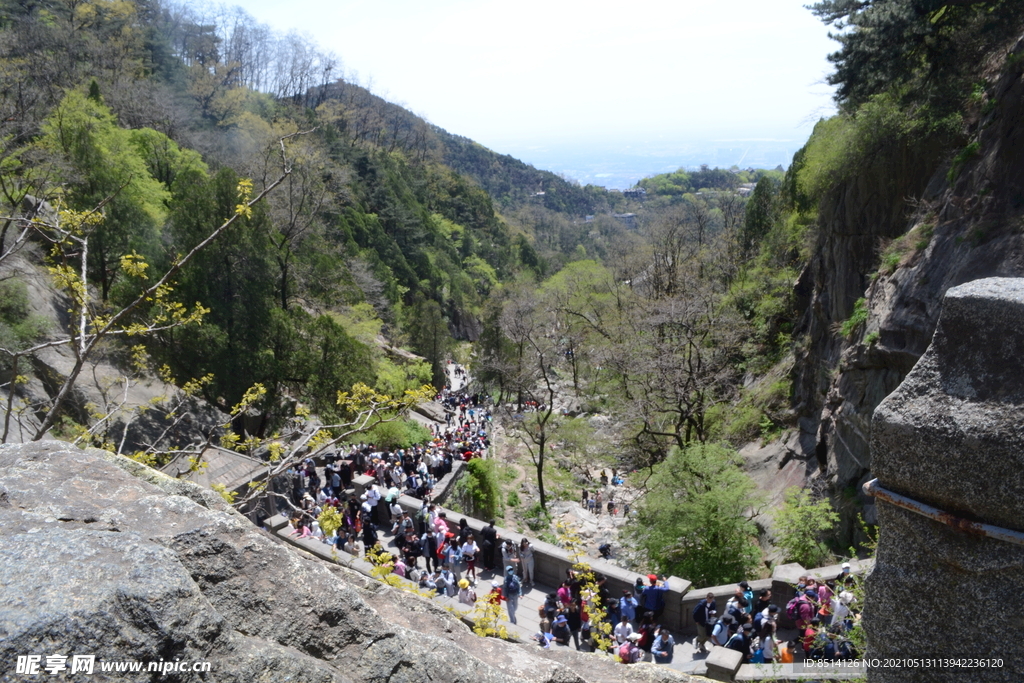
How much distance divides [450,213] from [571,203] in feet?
286

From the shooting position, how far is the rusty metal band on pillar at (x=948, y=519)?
3002mm

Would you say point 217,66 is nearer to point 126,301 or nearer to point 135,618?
point 126,301

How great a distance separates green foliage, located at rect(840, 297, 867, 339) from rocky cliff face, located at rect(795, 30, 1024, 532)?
249mm

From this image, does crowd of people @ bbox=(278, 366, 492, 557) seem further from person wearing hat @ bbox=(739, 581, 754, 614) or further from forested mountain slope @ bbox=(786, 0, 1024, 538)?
forested mountain slope @ bbox=(786, 0, 1024, 538)

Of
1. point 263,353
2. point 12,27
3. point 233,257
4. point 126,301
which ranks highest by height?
point 12,27

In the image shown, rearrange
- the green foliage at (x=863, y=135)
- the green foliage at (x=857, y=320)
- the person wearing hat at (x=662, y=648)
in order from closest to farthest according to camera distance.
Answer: the person wearing hat at (x=662, y=648) → the green foliage at (x=857, y=320) → the green foliage at (x=863, y=135)

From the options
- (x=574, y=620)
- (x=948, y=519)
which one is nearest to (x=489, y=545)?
(x=574, y=620)

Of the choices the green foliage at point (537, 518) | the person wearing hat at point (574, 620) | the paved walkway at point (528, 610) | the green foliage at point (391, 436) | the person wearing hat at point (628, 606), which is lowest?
the green foliage at point (537, 518)

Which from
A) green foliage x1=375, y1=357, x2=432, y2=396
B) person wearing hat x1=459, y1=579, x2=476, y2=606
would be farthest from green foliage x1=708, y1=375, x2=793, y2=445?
person wearing hat x1=459, y1=579, x2=476, y2=606

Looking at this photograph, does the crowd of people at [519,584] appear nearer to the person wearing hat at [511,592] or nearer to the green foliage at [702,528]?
the person wearing hat at [511,592]

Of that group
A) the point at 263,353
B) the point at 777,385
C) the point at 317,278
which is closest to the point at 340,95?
A: the point at 317,278

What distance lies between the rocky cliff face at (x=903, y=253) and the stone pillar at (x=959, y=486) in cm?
960

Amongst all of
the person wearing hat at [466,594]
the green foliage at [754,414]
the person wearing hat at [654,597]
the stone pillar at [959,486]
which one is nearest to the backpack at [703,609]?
the person wearing hat at [654,597]

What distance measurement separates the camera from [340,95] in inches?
3890
